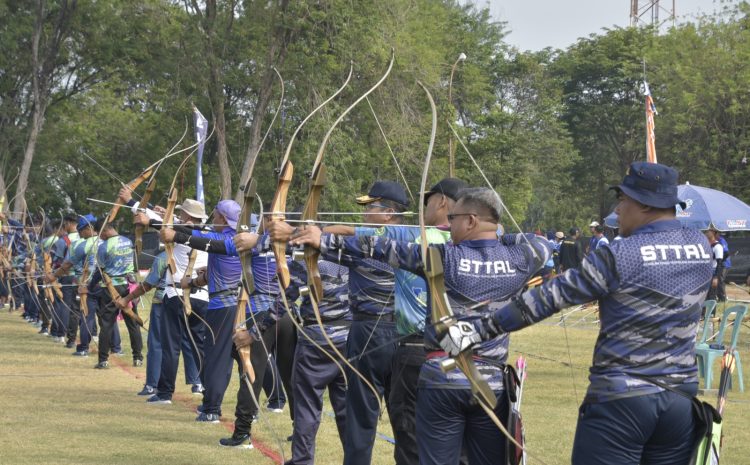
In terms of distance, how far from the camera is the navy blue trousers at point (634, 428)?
4.04m

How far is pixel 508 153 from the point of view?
46.6 metres

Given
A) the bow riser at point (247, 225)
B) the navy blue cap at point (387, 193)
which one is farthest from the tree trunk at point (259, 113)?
the navy blue cap at point (387, 193)

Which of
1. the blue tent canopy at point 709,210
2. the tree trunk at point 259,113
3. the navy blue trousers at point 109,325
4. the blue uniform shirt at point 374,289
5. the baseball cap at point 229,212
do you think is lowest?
the navy blue trousers at point 109,325

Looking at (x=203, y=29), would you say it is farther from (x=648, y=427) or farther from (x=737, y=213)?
(x=648, y=427)

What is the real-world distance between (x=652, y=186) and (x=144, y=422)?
20.2ft

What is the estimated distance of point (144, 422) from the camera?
9273mm

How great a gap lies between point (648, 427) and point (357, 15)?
26632 millimetres

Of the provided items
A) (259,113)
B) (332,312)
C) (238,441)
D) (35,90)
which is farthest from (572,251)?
(332,312)

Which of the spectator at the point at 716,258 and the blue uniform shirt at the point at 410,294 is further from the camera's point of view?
the spectator at the point at 716,258

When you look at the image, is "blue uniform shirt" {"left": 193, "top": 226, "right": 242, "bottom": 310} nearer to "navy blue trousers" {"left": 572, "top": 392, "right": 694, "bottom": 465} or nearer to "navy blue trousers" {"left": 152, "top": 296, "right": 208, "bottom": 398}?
"navy blue trousers" {"left": 152, "top": 296, "right": 208, "bottom": 398}

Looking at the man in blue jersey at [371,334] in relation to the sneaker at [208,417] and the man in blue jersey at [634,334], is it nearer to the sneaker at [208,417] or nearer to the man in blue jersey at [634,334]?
the man in blue jersey at [634,334]

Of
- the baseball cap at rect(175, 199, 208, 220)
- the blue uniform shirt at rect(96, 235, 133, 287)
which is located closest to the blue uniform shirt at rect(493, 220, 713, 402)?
the baseball cap at rect(175, 199, 208, 220)

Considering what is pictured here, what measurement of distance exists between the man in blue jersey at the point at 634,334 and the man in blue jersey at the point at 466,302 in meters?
0.55

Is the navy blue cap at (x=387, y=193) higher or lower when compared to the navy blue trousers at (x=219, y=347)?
higher
